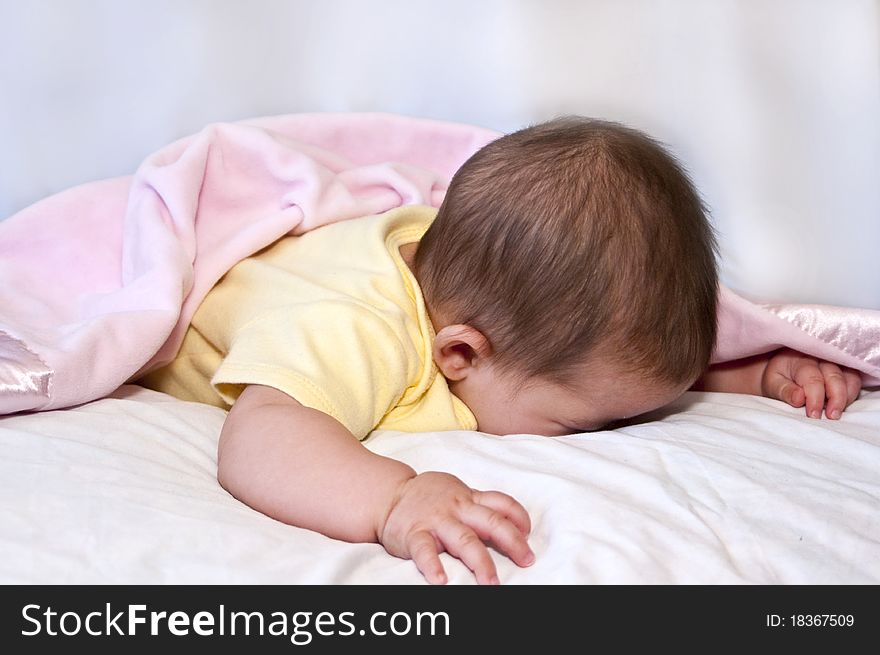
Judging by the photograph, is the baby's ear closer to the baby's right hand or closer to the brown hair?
the brown hair

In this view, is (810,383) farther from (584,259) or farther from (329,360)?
(329,360)

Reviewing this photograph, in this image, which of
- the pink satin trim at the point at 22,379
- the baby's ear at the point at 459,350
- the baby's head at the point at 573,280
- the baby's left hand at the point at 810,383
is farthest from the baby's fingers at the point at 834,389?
the pink satin trim at the point at 22,379

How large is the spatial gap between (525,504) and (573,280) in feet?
0.79

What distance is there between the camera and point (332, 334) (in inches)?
42.0

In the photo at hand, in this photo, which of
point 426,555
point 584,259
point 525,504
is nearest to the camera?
point 426,555

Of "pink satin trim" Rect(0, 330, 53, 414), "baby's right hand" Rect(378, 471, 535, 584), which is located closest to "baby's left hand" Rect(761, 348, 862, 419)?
"baby's right hand" Rect(378, 471, 535, 584)

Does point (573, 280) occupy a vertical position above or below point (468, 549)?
above

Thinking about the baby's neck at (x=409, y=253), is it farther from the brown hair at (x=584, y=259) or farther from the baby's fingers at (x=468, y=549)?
the baby's fingers at (x=468, y=549)

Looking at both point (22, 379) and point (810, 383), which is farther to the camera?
point (810, 383)

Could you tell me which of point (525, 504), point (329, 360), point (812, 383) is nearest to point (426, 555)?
point (525, 504)

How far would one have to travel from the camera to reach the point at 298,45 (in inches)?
63.0

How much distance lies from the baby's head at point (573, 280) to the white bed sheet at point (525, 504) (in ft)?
0.25

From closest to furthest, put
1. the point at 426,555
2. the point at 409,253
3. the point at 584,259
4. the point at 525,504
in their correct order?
the point at 426,555, the point at 525,504, the point at 584,259, the point at 409,253

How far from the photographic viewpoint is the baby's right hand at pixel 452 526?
2.66ft
